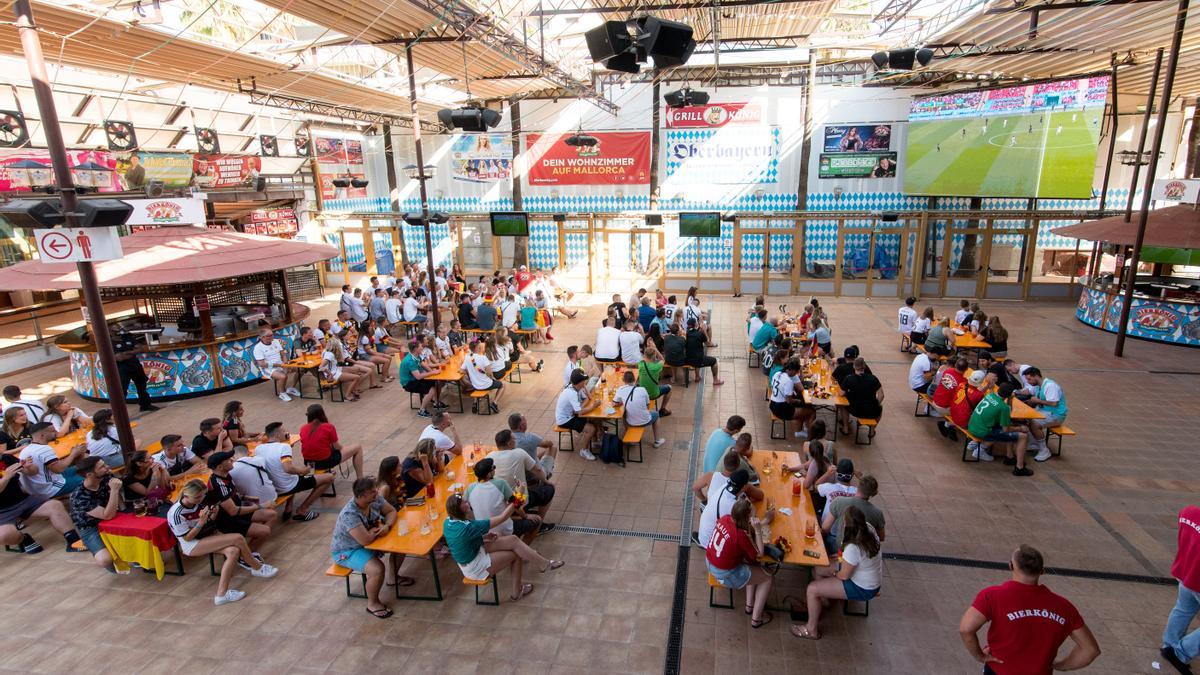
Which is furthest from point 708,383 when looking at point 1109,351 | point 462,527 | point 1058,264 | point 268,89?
point 1058,264

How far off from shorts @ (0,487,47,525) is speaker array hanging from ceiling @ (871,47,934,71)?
14125mm

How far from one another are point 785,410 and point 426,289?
35.7 ft

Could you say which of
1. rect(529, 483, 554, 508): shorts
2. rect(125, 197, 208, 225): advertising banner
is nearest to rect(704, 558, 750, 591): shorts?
rect(529, 483, 554, 508): shorts

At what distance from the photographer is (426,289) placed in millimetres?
16281

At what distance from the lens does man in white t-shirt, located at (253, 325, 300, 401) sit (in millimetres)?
10812

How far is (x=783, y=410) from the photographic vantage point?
8.45 meters

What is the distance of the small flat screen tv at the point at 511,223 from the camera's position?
19484 mm

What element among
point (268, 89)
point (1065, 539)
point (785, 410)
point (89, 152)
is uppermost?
point (268, 89)

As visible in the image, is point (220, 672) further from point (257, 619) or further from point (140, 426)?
point (140, 426)

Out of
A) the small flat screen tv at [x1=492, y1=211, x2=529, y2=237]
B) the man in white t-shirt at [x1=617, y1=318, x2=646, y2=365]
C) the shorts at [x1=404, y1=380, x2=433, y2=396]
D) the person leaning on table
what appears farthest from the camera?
the small flat screen tv at [x1=492, y1=211, x2=529, y2=237]

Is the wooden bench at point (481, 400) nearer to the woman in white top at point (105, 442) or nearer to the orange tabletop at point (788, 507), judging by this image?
the woman in white top at point (105, 442)

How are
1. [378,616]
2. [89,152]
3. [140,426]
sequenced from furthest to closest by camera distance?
[89,152], [140,426], [378,616]

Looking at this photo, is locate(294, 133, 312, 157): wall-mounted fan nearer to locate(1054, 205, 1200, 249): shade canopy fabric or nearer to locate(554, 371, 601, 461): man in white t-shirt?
locate(554, 371, 601, 461): man in white t-shirt

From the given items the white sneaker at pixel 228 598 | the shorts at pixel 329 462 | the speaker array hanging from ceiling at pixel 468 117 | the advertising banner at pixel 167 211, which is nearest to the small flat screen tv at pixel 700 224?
the speaker array hanging from ceiling at pixel 468 117
